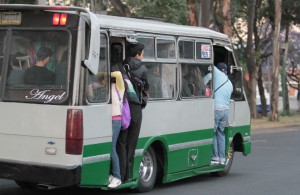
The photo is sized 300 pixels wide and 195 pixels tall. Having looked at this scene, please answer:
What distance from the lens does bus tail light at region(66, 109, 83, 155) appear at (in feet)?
23.8

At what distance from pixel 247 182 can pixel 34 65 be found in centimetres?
488

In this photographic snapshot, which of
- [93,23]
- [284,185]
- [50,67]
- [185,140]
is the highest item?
[93,23]

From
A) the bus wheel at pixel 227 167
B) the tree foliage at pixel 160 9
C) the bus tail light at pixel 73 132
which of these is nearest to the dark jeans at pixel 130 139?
the bus tail light at pixel 73 132

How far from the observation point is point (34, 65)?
7.62 metres

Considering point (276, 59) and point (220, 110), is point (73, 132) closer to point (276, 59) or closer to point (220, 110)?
point (220, 110)

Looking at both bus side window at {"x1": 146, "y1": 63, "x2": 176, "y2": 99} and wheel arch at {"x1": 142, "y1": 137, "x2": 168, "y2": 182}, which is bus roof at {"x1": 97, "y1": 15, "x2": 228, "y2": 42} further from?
wheel arch at {"x1": 142, "y1": 137, "x2": 168, "y2": 182}

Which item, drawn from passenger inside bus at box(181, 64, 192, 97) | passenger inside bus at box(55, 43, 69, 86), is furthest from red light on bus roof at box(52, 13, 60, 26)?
passenger inside bus at box(181, 64, 192, 97)

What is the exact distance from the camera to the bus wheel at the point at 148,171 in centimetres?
895

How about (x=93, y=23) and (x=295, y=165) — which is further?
(x=295, y=165)

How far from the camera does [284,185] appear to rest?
10.3m

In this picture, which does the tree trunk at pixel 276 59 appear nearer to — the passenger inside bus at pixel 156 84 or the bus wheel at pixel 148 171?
the passenger inside bus at pixel 156 84

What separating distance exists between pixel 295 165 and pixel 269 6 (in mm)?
27162

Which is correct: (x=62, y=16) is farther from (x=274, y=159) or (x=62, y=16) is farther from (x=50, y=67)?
(x=274, y=159)

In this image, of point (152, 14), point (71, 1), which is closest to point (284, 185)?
point (152, 14)
